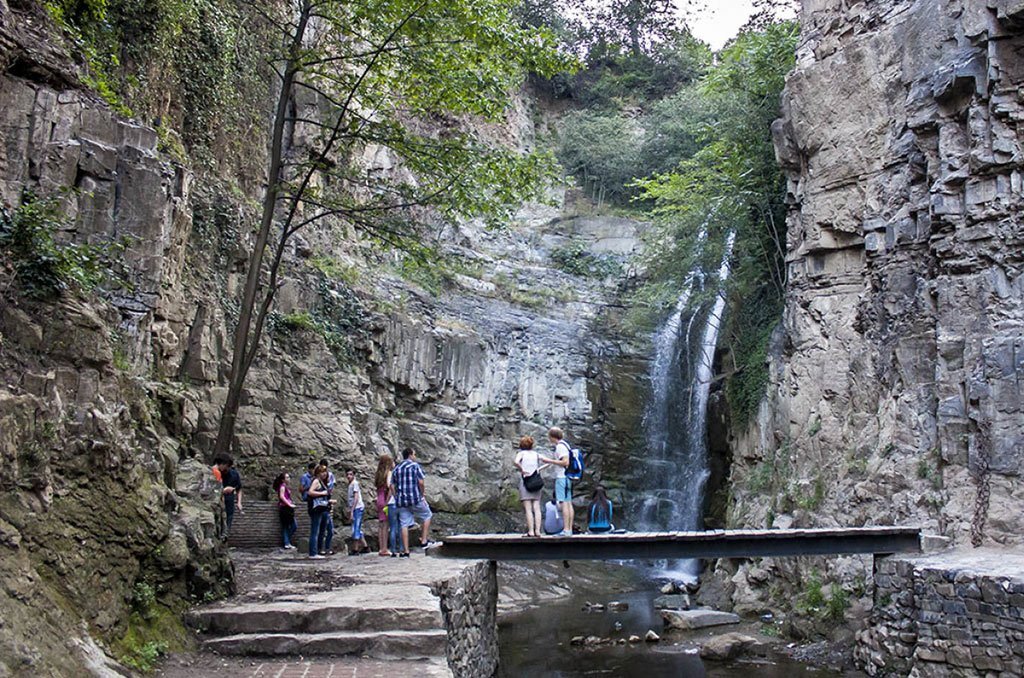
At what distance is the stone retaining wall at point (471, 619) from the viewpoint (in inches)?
398

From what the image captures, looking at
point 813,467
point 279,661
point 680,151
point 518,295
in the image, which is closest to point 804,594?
point 813,467

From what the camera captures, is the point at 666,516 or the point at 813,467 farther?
the point at 666,516

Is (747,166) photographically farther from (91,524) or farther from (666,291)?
(91,524)

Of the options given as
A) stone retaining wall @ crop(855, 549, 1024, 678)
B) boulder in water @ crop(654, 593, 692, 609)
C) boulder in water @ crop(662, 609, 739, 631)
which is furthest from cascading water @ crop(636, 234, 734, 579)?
stone retaining wall @ crop(855, 549, 1024, 678)

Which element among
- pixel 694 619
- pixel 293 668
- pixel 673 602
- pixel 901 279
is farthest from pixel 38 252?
pixel 901 279

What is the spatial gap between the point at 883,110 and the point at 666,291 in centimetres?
944

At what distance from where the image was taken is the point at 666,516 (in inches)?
1000

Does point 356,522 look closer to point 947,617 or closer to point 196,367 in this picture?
point 196,367

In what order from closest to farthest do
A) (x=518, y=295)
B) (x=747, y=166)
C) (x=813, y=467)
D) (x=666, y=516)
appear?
(x=813, y=467) → (x=747, y=166) → (x=666, y=516) → (x=518, y=295)

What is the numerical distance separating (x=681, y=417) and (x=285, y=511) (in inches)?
629

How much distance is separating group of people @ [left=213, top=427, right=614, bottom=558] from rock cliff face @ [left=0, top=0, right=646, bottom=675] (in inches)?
59.3

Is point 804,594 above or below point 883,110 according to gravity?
below

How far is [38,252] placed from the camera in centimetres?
698

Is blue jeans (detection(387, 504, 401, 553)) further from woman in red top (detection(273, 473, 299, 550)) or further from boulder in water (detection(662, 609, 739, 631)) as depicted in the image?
boulder in water (detection(662, 609, 739, 631))
